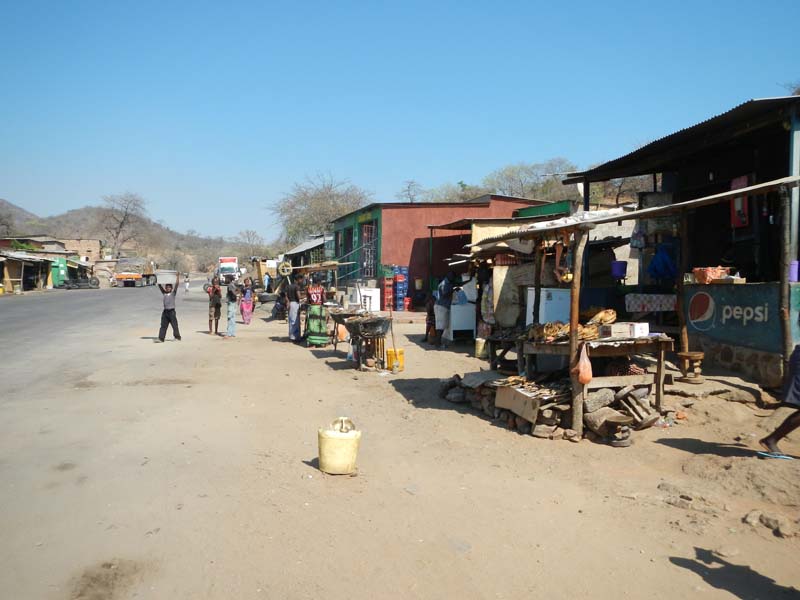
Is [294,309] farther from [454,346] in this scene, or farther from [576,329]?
[576,329]

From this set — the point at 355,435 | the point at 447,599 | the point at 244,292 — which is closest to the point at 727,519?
the point at 447,599

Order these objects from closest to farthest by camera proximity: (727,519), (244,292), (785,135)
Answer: (727,519)
(785,135)
(244,292)

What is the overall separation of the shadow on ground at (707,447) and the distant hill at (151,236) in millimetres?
77332

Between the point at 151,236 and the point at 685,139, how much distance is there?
10010cm

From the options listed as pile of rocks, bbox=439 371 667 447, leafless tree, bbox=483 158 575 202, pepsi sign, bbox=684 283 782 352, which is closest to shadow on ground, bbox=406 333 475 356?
pepsi sign, bbox=684 283 782 352

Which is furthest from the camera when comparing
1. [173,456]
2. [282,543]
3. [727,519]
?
[173,456]

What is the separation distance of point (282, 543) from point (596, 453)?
3.88 meters

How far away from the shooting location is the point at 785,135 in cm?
1112

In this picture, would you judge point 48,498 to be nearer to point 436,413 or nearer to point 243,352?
point 436,413

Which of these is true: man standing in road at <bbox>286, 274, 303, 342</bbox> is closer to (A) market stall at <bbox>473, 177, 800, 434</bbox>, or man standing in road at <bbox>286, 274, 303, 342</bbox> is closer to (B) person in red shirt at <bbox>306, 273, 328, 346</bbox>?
(B) person in red shirt at <bbox>306, 273, 328, 346</bbox>

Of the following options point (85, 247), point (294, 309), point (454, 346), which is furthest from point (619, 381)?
point (85, 247)

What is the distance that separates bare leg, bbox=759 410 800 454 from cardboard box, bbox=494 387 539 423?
94.8 inches

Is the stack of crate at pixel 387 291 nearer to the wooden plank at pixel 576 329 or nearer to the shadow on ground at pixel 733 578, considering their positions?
the wooden plank at pixel 576 329

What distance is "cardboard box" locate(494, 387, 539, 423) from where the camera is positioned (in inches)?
294
